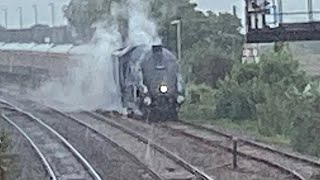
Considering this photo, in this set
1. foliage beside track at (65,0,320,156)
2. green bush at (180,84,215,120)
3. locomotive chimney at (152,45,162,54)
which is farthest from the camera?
green bush at (180,84,215,120)

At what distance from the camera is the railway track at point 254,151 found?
570 inches

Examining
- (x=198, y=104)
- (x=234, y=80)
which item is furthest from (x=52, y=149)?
(x=198, y=104)

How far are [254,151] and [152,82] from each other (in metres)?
6.77

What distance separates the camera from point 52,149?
60.9ft

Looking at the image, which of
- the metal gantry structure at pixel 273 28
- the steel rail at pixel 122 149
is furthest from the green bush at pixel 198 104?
the metal gantry structure at pixel 273 28

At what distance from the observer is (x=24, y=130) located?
75.2 feet

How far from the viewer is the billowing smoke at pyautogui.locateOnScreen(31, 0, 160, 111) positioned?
91.2 feet

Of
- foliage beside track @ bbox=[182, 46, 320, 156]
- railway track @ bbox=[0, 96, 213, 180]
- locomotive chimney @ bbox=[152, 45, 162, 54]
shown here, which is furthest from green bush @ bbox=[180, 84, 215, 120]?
railway track @ bbox=[0, 96, 213, 180]

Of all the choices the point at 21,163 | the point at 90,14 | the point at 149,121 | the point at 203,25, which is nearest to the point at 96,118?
the point at 149,121

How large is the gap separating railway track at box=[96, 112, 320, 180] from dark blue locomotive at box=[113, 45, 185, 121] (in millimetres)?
998

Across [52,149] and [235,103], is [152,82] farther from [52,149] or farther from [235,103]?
[52,149]

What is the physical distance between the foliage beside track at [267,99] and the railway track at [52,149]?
559 cm

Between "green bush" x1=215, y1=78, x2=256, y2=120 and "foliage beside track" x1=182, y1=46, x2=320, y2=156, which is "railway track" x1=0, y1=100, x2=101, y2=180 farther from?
"green bush" x1=215, y1=78, x2=256, y2=120

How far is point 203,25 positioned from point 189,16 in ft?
4.53
